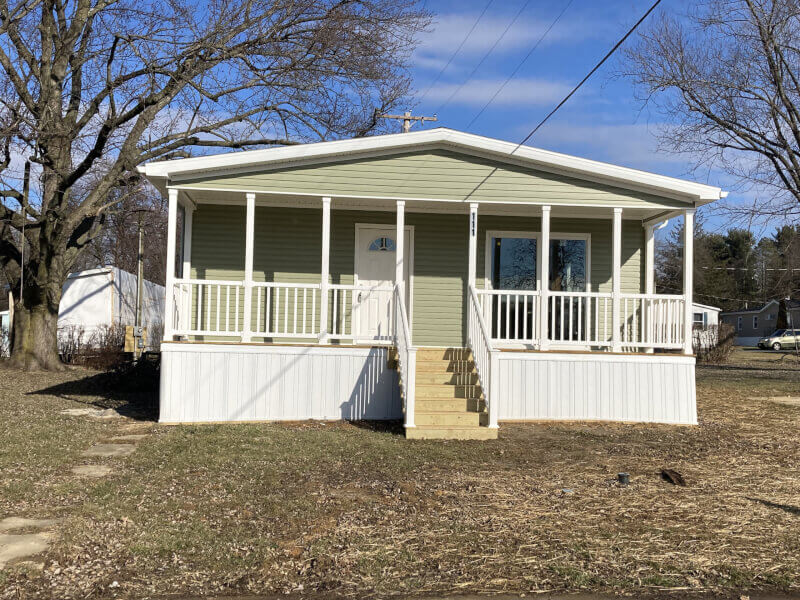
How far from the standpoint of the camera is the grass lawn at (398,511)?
4.12m

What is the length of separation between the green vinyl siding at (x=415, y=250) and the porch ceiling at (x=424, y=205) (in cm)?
36

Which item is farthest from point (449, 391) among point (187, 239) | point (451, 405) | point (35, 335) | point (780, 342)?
point (780, 342)

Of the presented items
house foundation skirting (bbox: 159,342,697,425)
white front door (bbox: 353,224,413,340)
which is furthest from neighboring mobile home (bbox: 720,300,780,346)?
white front door (bbox: 353,224,413,340)

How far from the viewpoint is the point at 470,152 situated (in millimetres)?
10656

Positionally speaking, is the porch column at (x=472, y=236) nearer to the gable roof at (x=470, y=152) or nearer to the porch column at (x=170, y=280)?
the gable roof at (x=470, y=152)

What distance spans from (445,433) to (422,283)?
3.94m

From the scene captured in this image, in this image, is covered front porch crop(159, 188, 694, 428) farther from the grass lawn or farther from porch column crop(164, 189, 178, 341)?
the grass lawn

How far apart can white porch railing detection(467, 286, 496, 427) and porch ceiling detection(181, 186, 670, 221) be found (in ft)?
5.26

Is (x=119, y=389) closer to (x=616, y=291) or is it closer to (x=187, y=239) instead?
(x=187, y=239)

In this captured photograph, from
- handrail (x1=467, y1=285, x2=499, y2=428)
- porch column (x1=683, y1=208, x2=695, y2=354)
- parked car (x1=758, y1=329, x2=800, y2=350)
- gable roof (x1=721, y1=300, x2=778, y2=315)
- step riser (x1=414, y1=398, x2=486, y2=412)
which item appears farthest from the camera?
gable roof (x1=721, y1=300, x2=778, y2=315)

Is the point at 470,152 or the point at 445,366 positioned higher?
the point at 470,152

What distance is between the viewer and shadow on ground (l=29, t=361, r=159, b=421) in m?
11.6

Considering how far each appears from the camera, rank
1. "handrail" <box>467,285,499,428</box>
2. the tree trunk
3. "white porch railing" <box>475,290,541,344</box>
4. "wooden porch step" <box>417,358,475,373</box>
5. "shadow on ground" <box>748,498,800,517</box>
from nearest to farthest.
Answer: "shadow on ground" <box>748,498,800,517</box>
"handrail" <box>467,285,499,428</box>
"wooden porch step" <box>417,358,475,373</box>
"white porch railing" <box>475,290,541,344</box>
the tree trunk

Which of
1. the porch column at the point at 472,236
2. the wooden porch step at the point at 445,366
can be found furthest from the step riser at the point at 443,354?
the porch column at the point at 472,236
